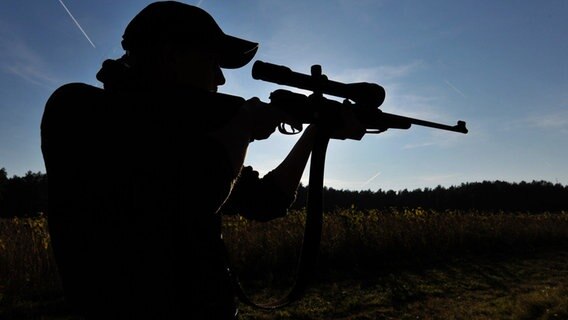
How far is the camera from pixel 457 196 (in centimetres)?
10125

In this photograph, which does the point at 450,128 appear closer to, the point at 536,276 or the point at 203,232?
the point at 203,232

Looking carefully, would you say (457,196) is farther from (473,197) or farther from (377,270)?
(377,270)

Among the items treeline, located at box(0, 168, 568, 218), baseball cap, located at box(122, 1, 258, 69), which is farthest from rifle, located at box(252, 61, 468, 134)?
treeline, located at box(0, 168, 568, 218)

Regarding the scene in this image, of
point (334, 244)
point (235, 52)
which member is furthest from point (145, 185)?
point (334, 244)

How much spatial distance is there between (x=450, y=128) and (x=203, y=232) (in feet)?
10.0

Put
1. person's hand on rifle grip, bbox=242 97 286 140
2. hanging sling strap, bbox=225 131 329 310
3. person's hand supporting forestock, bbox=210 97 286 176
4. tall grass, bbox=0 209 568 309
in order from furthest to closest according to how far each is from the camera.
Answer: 1. tall grass, bbox=0 209 568 309
2. hanging sling strap, bbox=225 131 329 310
3. person's hand on rifle grip, bbox=242 97 286 140
4. person's hand supporting forestock, bbox=210 97 286 176

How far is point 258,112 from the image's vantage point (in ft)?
6.46

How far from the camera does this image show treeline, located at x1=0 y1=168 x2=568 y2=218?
8750 centimetres

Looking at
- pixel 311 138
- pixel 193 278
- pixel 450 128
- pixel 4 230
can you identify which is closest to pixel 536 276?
pixel 450 128

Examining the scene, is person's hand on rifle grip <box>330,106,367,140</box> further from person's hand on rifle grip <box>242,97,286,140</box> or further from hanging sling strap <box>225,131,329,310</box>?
person's hand on rifle grip <box>242,97,286,140</box>

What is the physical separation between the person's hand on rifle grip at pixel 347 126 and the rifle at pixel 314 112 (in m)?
0.02

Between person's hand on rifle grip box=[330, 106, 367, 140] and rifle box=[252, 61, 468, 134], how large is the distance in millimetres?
37

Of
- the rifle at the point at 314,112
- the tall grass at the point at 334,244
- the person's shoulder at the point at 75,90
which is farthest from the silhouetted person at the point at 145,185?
the tall grass at the point at 334,244

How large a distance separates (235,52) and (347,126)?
3.44ft
